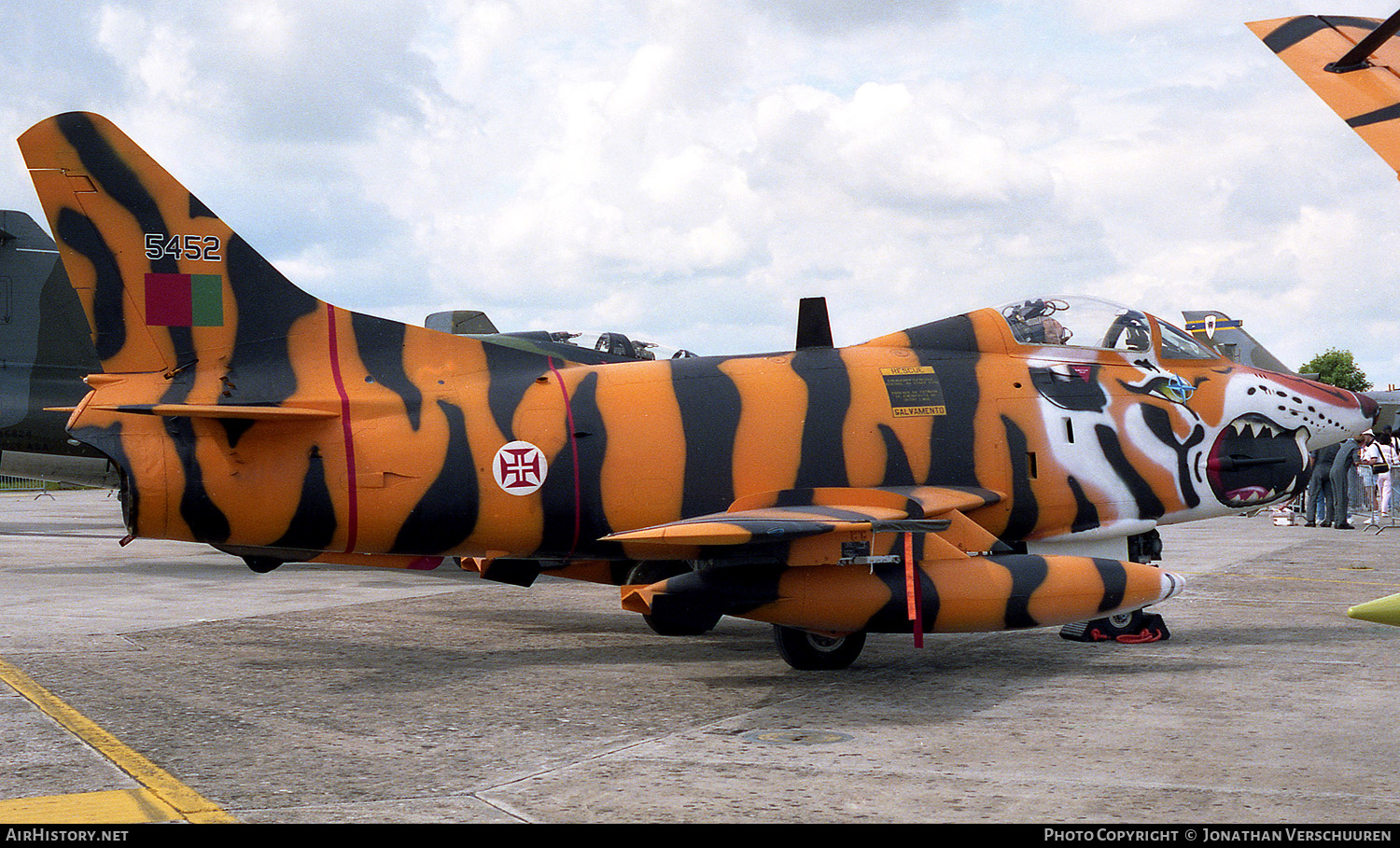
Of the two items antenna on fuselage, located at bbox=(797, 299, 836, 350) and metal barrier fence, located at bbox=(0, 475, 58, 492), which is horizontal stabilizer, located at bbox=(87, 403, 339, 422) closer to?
antenna on fuselage, located at bbox=(797, 299, 836, 350)

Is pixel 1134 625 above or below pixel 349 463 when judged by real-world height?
below

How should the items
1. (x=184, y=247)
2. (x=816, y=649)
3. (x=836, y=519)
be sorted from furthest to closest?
(x=184, y=247) → (x=816, y=649) → (x=836, y=519)

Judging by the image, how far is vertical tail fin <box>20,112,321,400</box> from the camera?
8758mm

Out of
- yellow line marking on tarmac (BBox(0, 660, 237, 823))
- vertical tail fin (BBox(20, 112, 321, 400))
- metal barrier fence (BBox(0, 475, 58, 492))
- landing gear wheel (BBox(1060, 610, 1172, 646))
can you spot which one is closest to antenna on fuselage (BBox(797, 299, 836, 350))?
landing gear wheel (BBox(1060, 610, 1172, 646))

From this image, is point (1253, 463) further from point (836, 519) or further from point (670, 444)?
point (670, 444)

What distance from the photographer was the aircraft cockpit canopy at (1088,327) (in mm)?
9914

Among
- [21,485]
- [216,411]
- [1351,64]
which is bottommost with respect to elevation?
[21,485]

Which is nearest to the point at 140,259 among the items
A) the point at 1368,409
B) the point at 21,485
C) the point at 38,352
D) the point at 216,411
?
the point at 216,411

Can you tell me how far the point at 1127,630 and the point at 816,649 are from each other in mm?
3129

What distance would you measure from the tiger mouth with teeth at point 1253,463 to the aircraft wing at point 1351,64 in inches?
166

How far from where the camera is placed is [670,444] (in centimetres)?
891

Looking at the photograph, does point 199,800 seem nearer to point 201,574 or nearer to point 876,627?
point 876,627
